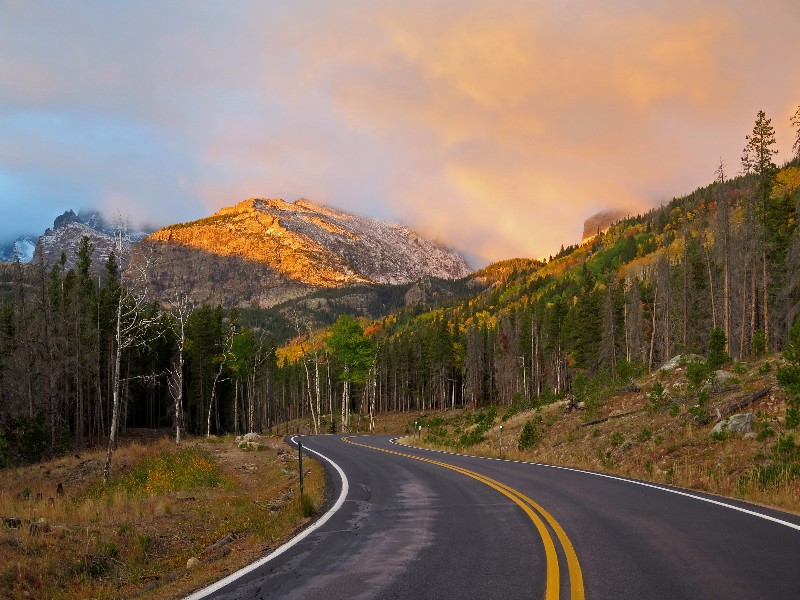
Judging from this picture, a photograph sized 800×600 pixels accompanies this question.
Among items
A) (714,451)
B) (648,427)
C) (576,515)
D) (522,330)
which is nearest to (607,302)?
(522,330)

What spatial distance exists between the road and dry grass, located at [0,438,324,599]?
1.05 m

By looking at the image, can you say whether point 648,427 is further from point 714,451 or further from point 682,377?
point 682,377

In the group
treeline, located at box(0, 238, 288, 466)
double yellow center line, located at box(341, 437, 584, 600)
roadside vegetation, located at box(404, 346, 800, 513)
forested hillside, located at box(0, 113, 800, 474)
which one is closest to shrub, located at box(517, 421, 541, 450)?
roadside vegetation, located at box(404, 346, 800, 513)

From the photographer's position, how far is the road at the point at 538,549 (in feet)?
20.1

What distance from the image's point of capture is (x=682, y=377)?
94.1ft

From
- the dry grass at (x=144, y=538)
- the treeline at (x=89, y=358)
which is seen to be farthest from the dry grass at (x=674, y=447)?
the treeline at (x=89, y=358)

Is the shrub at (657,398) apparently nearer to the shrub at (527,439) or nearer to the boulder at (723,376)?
the boulder at (723,376)

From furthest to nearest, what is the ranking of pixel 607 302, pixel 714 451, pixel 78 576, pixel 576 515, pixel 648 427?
1. pixel 607 302
2. pixel 648 427
3. pixel 714 451
4. pixel 576 515
5. pixel 78 576

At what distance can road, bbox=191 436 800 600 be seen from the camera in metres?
6.14

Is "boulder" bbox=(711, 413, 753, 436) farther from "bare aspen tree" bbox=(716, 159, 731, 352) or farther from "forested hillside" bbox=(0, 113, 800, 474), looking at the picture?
"bare aspen tree" bbox=(716, 159, 731, 352)

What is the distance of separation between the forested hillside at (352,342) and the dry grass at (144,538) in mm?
9018

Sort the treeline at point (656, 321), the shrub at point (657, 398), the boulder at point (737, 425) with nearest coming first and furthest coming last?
1. the boulder at point (737, 425)
2. the shrub at point (657, 398)
3. the treeline at point (656, 321)

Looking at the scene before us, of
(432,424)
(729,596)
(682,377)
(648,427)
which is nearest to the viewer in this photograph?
(729,596)

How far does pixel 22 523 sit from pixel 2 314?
173ft
